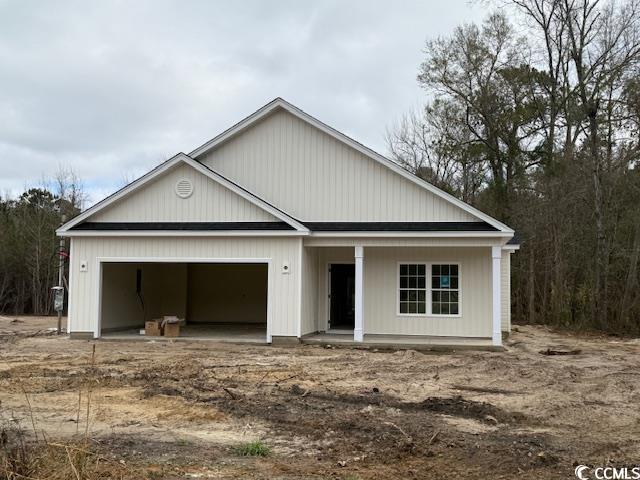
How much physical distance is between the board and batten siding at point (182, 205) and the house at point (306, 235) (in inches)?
1.1

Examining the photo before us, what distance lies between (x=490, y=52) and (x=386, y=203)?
20.3 metres

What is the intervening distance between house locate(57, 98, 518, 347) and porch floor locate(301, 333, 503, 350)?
114 millimetres

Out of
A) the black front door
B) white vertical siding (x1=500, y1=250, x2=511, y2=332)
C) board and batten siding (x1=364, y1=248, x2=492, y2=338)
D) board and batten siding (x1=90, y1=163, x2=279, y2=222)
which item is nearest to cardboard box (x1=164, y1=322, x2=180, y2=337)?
board and batten siding (x1=90, y1=163, x2=279, y2=222)

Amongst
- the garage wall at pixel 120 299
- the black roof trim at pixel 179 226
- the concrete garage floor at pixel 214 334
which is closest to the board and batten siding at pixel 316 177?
the black roof trim at pixel 179 226

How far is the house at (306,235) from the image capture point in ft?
54.9

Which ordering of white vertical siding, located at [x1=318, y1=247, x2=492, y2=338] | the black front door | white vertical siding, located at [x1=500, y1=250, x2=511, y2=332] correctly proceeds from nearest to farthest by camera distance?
1. white vertical siding, located at [x1=318, y1=247, x2=492, y2=338]
2. the black front door
3. white vertical siding, located at [x1=500, y1=250, x2=511, y2=332]

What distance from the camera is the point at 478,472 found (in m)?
5.96

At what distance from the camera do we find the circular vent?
56.9ft

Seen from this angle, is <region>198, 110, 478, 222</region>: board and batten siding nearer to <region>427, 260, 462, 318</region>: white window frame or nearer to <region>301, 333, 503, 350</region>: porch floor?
<region>427, 260, 462, 318</region>: white window frame

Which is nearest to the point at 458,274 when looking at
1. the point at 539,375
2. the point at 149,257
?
the point at 539,375

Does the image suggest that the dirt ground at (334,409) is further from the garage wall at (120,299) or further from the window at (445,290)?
the garage wall at (120,299)

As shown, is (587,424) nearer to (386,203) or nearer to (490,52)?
(386,203)

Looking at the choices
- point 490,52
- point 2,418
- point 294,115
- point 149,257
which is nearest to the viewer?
point 2,418

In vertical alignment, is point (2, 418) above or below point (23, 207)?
below
